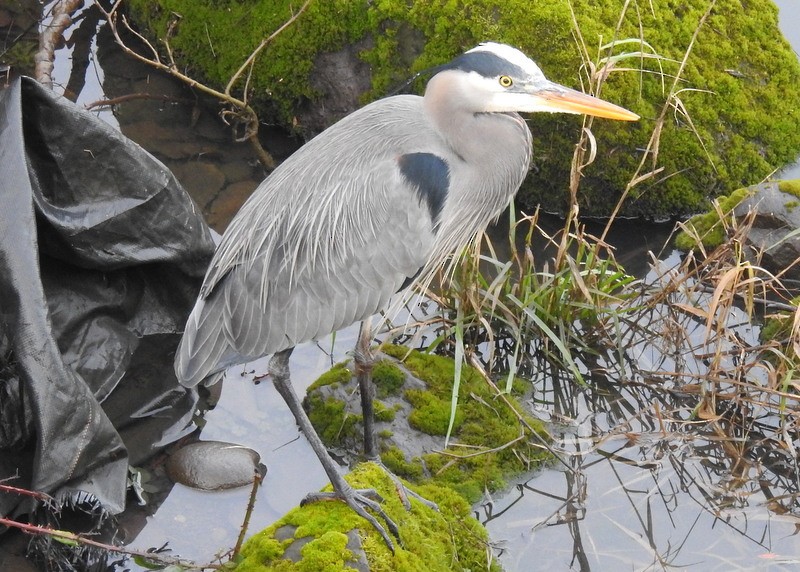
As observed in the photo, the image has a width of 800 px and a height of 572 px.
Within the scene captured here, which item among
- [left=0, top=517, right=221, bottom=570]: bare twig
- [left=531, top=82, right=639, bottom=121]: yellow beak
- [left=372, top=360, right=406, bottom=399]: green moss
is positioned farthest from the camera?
[left=372, top=360, right=406, bottom=399]: green moss

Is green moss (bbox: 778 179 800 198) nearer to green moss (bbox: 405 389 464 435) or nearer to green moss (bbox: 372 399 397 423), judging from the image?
green moss (bbox: 405 389 464 435)

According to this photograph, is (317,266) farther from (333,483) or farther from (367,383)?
A: (333,483)

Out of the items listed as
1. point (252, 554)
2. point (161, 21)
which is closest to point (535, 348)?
point (252, 554)

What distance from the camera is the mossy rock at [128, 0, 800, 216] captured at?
5016mm

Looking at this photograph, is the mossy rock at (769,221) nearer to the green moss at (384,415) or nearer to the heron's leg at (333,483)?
the green moss at (384,415)

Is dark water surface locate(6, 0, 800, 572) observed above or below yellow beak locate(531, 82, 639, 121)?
below

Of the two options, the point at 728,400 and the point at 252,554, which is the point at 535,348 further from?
the point at 252,554

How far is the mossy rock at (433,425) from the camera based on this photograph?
12.5 ft

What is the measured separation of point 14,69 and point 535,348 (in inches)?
138

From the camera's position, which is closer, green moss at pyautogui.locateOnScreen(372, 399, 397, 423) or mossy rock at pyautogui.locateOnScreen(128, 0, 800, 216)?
green moss at pyautogui.locateOnScreen(372, 399, 397, 423)

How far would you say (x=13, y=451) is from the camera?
11.5 feet

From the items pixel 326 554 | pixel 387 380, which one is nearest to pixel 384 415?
pixel 387 380

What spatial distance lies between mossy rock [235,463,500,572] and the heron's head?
50.1 inches

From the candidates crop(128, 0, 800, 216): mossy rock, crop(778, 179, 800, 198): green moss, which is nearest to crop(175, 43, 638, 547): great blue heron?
crop(128, 0, 800, 216): mossy rock
